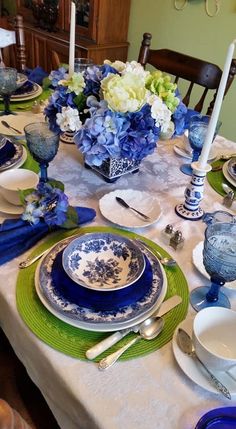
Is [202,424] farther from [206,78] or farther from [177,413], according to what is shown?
[206,78]

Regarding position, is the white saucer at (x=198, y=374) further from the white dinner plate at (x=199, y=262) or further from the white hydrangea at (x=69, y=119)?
the white hydrangea at (x=69, y=119)

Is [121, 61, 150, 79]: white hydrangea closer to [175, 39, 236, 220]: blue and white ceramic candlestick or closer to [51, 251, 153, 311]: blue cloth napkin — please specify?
[175, 39, 236, 220]: blue and white ceramic candlestick

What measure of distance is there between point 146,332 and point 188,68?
1.25 metres

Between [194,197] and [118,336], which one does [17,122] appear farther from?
[118,336]

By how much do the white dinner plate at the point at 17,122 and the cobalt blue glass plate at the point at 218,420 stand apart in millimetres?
920

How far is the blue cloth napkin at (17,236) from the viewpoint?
2.37ft

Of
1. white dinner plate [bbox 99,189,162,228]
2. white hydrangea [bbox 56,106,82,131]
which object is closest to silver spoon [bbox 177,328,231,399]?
white dinner plate [bbox 99,189,162,228]

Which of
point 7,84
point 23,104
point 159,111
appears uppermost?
point 159,111

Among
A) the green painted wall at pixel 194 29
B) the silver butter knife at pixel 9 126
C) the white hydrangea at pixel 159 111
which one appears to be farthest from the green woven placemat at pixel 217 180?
the green painted wall at pixel 194 29

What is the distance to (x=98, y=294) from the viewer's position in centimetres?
61

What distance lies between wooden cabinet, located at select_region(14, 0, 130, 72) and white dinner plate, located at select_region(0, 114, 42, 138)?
3.83 feet

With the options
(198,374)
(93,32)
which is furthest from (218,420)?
(93,32)

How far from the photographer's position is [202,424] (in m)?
0.48

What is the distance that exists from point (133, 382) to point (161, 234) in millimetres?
361
